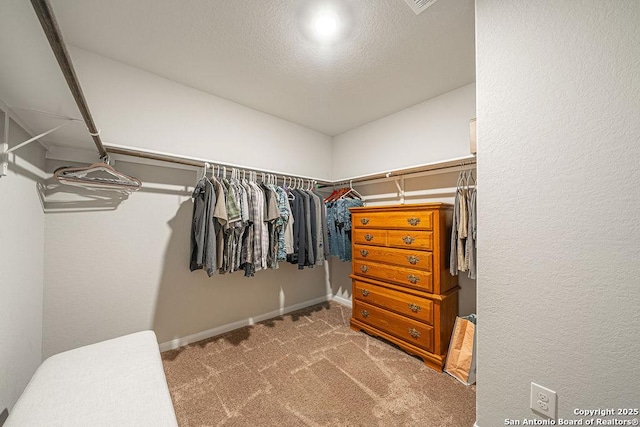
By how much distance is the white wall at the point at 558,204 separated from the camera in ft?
2.68

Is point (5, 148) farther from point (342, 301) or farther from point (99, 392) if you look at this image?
point (342, 301)

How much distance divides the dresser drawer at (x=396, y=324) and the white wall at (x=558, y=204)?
66 centimetres

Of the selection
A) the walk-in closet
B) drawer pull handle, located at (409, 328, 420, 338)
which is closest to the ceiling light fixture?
the walk-in closet

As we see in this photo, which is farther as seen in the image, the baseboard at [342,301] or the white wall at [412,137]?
the baseboard at [342,301]

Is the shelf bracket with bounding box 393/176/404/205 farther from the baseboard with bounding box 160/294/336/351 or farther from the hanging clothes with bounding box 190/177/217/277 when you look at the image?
the hanging clothes with bounding box 190/177/217/277

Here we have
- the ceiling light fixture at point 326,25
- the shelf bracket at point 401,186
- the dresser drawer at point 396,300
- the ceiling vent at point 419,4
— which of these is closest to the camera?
the ceiling vent at point 419,4

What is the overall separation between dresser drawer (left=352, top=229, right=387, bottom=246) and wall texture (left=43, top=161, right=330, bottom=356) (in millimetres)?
1270

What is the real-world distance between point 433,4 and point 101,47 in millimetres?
2255

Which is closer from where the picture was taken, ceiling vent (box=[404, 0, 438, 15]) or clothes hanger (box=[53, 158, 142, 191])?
ceiling vent (box=[404, 0, 438, 15])

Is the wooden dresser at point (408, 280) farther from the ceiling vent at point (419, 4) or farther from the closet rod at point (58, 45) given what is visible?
the closet rod at point (58, 45)

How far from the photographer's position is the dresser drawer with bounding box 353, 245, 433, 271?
5.98 feet

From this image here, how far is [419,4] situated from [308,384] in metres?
2.44

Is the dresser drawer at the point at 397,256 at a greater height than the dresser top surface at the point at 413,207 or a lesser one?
lesser

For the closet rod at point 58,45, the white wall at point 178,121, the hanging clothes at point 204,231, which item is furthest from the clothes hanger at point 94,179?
the closet rod at point 58,45
